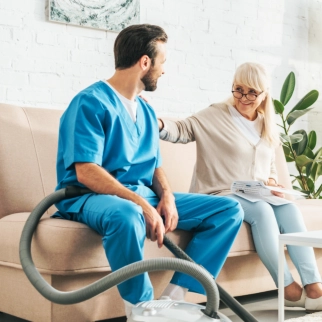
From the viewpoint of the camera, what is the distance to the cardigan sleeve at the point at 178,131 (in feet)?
9.09

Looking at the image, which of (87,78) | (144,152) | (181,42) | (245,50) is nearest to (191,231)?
(144,152)

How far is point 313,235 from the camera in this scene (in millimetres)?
2139

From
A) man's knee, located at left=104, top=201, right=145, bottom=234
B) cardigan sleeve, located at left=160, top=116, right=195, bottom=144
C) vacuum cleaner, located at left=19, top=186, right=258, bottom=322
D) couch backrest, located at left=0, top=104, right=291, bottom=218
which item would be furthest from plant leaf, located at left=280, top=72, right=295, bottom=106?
vacuum cleaner, located at left=19, top=186, right=258, bottom=322

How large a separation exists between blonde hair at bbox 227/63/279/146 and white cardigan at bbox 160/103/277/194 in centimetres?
7

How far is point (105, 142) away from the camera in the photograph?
7.14 feet

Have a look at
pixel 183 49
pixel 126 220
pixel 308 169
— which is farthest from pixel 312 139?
pixel 126 220

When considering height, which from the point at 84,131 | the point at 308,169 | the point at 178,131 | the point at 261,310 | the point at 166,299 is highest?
the point at 84,131

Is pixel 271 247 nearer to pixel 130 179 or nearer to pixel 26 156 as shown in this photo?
pixel 130 179

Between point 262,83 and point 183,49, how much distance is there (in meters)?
1.08

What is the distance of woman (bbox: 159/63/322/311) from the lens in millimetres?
2751

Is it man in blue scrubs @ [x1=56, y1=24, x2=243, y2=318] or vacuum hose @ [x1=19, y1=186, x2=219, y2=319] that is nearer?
vacuum hose @ [x1=19, y1=186, x2=219, y2=319]

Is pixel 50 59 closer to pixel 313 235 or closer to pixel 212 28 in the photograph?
pixel 212 28

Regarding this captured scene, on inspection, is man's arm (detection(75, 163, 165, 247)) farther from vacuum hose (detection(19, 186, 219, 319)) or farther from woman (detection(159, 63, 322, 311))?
woman (detection(159, 63, 322, 311))

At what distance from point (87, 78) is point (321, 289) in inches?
65.3
